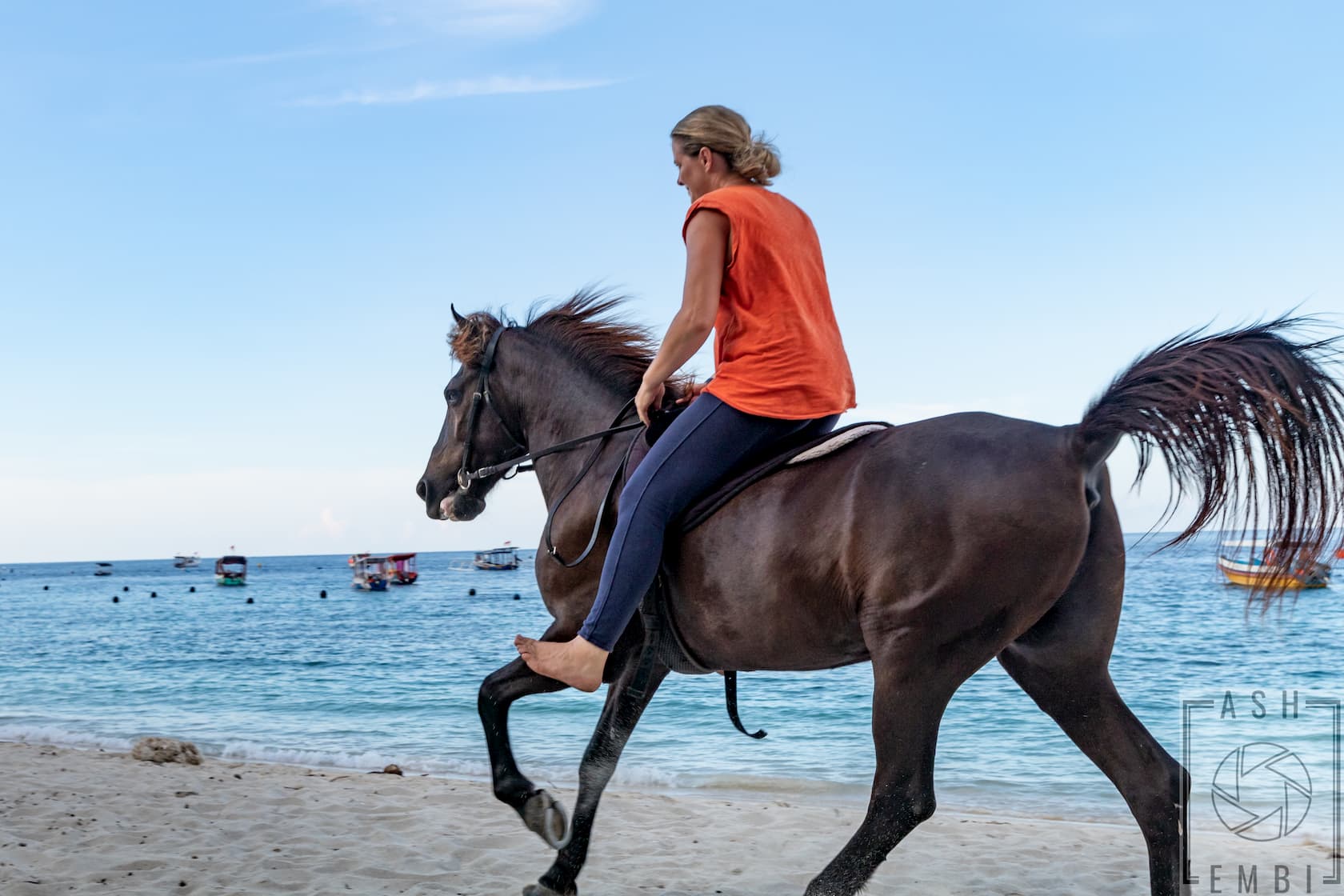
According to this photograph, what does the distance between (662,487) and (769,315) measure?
63cm

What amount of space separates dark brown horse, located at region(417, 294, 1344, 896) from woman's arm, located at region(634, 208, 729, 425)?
0.52 metres

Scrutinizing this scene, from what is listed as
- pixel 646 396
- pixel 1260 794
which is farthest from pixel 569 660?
pixel 1260 794

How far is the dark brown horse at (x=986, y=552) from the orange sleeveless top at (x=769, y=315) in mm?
234

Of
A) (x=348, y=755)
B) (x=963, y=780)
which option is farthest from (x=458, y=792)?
(x=963, y=780)

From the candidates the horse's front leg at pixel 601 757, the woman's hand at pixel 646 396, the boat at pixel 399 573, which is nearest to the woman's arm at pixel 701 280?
the woman's hand at pixel 646 396

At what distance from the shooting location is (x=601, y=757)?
3.88 meters

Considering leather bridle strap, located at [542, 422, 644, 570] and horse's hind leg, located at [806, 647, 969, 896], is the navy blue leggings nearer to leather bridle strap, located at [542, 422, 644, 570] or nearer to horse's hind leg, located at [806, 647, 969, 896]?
leather bridle strap, located at [542, 422, 644, 570]

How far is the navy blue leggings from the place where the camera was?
10.4ft

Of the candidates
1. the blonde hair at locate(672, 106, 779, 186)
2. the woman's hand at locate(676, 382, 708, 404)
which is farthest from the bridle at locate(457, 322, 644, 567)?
the blonde hair at locate(672, 106, 779, 186)

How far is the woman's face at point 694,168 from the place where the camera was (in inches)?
129

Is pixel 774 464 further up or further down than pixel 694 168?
further down

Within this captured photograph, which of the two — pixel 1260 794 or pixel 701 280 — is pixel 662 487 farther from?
pixel 1260 794

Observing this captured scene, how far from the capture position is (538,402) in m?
4.12
